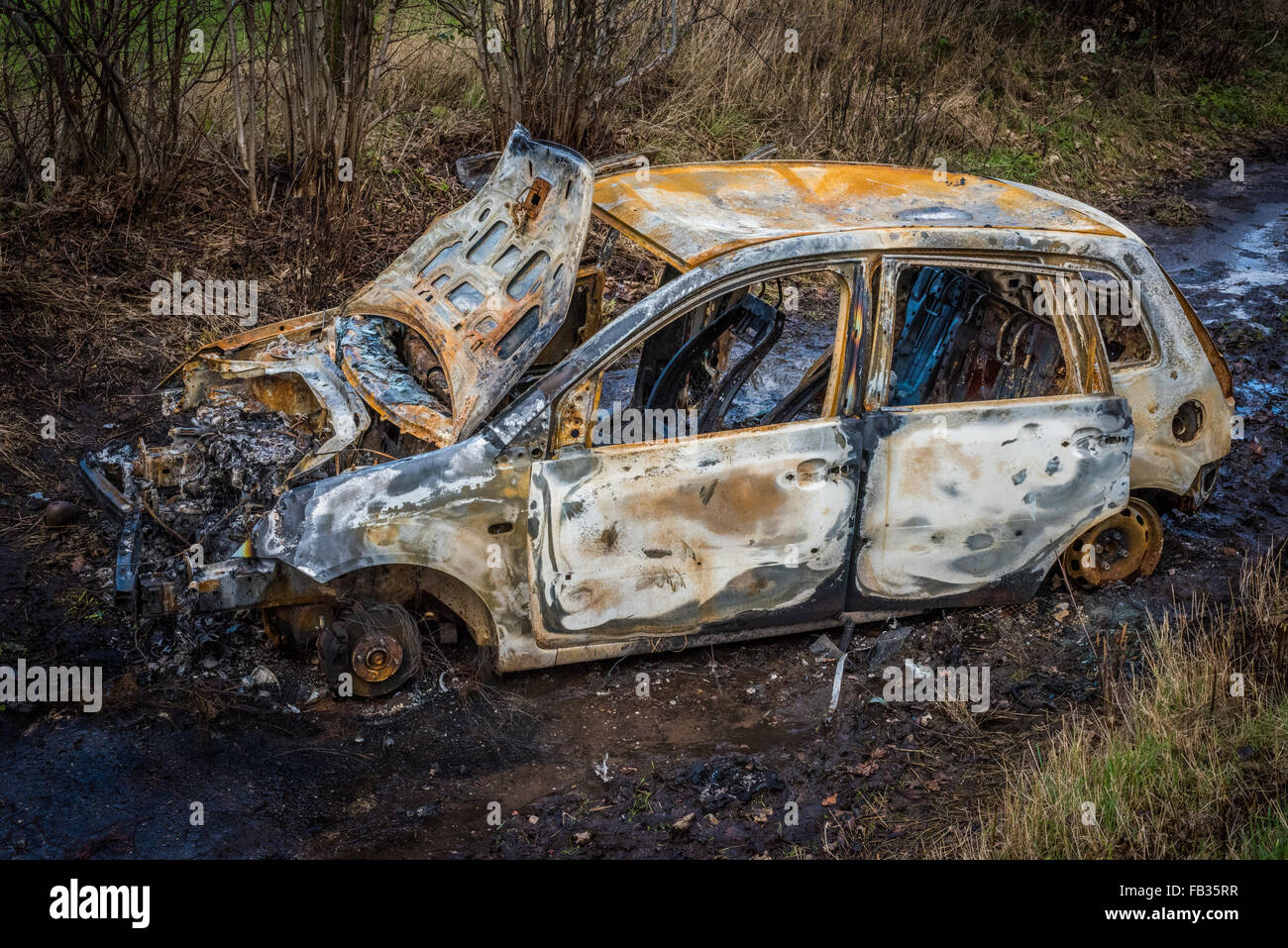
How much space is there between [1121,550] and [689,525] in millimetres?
2140

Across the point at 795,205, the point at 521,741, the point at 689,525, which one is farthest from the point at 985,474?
the point at 521,741

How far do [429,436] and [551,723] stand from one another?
45.6 inches

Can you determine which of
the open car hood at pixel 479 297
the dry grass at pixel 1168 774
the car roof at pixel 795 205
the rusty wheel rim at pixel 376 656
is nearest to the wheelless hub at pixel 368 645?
the rusty wheel rim at pixel 376 656

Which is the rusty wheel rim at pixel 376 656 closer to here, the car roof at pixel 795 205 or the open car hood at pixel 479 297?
the open car hood at pixel 479 297

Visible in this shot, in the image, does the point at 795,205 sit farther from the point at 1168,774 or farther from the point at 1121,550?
the point at 1168,774

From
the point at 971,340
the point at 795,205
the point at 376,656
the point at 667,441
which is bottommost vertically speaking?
the point at 376,656

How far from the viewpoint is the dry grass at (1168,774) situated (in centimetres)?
338

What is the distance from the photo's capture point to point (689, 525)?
401 centimetres

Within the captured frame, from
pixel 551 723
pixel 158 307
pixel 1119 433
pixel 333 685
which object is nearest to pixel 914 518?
pixel 1119 433

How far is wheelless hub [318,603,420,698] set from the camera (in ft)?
13.4

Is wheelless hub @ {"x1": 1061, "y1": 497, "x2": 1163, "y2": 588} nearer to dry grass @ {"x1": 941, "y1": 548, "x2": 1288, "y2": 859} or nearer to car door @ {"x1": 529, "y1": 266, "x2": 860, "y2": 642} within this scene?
dry grass @ {"x1": 941, "y1": 548, "x2": 1288, "y2": 859}

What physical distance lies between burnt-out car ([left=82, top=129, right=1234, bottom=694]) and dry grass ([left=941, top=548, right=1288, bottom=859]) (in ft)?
2.48

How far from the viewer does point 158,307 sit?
7.16m

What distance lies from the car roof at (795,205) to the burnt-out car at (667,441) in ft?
0.07
